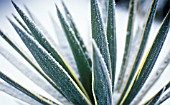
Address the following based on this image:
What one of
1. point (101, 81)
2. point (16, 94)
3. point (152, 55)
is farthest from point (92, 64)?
point (16, 94)

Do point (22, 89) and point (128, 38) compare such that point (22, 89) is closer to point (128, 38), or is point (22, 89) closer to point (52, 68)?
point (52, 68)

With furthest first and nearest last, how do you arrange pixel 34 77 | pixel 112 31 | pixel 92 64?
pixel 34 77
pixel 112 31
pixel 92 64

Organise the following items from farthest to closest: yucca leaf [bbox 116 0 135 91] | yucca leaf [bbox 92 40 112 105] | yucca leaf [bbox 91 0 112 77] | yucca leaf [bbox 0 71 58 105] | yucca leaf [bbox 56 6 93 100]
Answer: yucca leaf [bbox 116 0 135 91] < yucca leaf [bbox 56 6 93 100] < yucca leaf [bbox 0 71 58 105] < yucca leaf [bbox 91 0 112 77] < yucca leaf [bbox 92 40 112 105]

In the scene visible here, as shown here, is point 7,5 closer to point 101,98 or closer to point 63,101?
point 63,101

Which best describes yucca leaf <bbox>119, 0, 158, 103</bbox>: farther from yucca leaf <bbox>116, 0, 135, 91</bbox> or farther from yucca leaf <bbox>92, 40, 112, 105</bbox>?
yucca leaf <bbox>92, 40, 112, 105</bbox>

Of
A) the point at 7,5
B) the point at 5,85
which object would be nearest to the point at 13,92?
the point at 5,85

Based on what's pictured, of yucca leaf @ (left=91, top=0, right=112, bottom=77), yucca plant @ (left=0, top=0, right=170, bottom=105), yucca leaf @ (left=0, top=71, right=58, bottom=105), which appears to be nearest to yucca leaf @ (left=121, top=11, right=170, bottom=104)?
yucca plant @ (left=0, top=0, right=170, bottom=105)

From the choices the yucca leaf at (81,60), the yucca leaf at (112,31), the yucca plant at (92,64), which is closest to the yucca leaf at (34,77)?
the yucca plant at (92,64)
